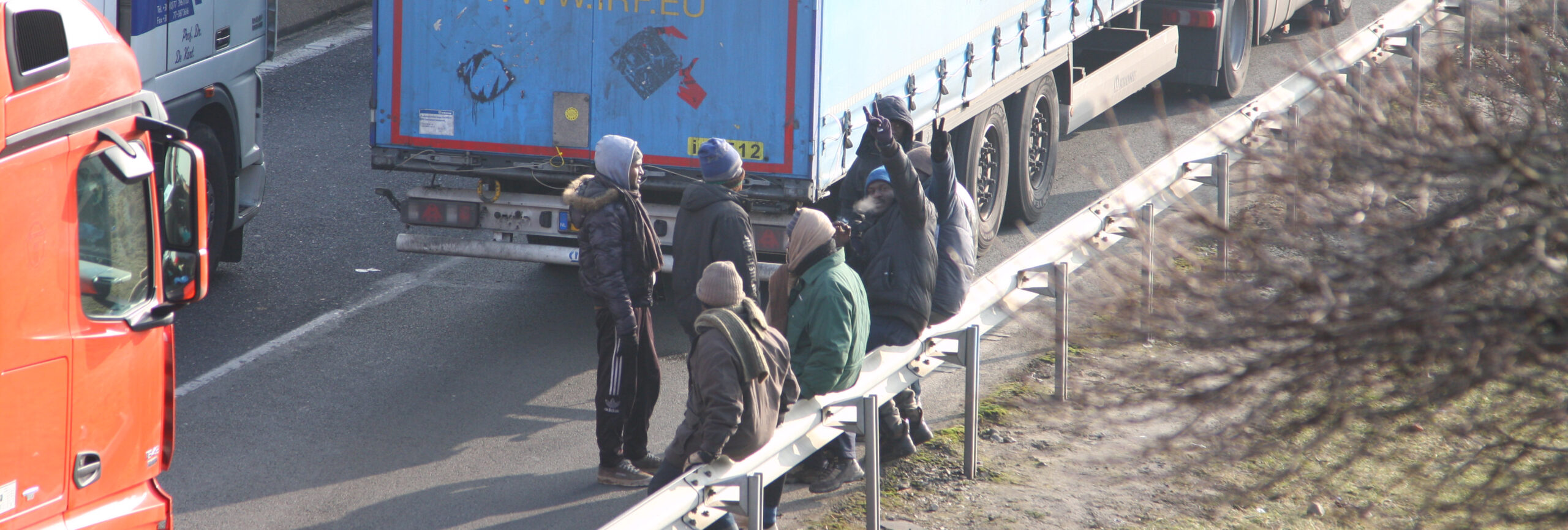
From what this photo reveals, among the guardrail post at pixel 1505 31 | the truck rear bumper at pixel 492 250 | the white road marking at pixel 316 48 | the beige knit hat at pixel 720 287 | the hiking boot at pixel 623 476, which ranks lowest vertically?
the hiking boot at pixel 623 476

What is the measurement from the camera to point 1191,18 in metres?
13.7

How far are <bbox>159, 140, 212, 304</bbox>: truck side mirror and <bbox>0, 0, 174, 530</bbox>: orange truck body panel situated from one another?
64 mm

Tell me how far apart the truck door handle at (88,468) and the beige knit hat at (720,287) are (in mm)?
2062

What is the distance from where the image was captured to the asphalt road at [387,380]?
6324 millimetres

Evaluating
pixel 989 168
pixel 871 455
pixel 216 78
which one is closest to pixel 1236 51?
pixel 989 168

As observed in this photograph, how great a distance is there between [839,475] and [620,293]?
130cm

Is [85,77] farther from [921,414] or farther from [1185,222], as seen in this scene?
[921,414]

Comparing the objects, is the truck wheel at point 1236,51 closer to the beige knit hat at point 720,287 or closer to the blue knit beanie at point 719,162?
the blue knit beanie at point 719,162

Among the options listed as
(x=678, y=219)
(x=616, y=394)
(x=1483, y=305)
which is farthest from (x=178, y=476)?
(x=1483, y=305)

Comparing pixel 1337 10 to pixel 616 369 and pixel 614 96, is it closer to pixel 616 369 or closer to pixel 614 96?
pixel 614 96

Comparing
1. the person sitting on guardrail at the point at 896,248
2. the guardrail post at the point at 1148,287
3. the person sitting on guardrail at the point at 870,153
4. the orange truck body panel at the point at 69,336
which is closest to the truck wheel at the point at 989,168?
the person sitting on guardrail at the point at 870,153

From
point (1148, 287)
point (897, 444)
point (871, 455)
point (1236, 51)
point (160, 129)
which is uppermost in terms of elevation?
point (160, 129)

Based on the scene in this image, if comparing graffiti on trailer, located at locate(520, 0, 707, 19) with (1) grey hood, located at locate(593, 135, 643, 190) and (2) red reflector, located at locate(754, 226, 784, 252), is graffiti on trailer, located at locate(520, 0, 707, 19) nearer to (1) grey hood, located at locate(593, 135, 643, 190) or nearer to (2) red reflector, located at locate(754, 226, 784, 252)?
(2) red reflector, located at locate(754, 226, 784, 252)

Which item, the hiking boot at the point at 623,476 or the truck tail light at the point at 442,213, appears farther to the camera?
the truck tail light at the point at 442,213
